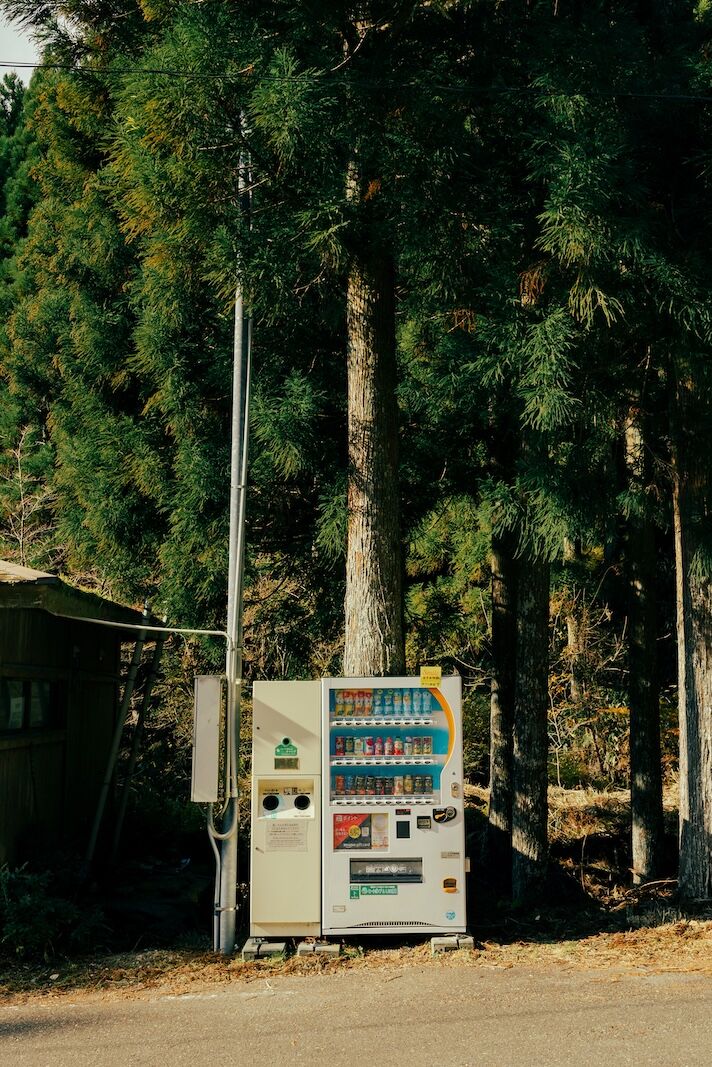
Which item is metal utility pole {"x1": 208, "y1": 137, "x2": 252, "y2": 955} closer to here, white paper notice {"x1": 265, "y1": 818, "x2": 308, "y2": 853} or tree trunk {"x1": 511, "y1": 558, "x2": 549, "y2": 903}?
white paper notice {"x1": 265, "y1": 818, "x2": 308, "y2": 853}

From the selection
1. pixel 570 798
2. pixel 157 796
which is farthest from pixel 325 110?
pixel 570 798

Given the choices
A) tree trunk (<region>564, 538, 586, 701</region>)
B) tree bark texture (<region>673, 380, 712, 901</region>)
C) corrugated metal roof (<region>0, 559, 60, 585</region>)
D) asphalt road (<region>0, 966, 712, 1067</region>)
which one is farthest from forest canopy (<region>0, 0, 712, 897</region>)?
asphalt road (<region>0, 966, 712, 1067</region>)

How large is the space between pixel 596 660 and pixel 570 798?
2061 mm

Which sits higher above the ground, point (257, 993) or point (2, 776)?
point (2, 776)

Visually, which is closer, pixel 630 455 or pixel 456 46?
pixel 456 46

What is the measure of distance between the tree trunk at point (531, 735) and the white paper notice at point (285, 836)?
13.1 ft

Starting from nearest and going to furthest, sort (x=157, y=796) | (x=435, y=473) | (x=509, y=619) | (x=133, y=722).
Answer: (x=435, y=473)
(x=509, y=619)
(x=157, y=796)
(x=133, y=722)

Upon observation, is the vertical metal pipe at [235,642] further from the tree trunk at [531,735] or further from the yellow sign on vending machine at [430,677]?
the tree trunk at [531,735]

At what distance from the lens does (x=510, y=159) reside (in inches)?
386

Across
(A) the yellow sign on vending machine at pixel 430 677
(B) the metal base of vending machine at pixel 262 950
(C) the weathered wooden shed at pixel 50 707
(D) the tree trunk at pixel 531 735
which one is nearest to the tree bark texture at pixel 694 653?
(D) the tree trunk at pixel 531 735

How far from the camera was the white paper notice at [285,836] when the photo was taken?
7.64 meters

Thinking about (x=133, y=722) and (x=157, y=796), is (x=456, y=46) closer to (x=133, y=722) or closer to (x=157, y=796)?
(x=157, y=796)

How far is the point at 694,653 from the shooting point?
910 cm

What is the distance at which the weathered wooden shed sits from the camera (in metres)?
8.52
